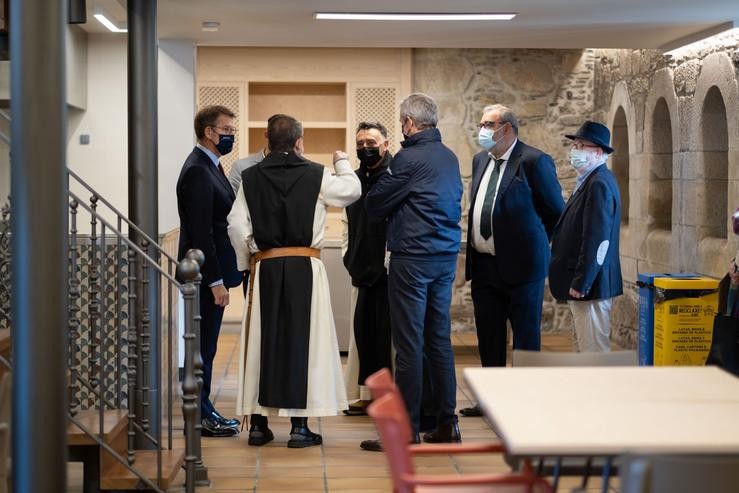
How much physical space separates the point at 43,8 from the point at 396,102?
292 inches

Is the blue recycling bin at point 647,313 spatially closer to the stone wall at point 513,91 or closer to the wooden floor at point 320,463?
the wooden floor at point 320,463

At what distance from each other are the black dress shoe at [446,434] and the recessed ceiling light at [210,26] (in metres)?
3.13

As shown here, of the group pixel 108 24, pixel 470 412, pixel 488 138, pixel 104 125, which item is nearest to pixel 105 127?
pixel 104 125

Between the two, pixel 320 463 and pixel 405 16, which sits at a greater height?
pixel 405 16

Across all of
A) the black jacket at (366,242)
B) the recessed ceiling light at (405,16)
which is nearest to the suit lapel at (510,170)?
the black jacket at (366,242)

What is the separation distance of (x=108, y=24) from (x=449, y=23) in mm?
2324

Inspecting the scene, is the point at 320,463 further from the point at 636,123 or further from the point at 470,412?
the point at 636,123

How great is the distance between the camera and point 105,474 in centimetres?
485

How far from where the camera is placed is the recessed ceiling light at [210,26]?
7.42m

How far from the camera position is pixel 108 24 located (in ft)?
25.7

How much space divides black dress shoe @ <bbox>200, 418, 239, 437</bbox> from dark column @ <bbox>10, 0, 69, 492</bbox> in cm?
259

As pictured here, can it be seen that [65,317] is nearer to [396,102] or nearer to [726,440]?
[726,440]

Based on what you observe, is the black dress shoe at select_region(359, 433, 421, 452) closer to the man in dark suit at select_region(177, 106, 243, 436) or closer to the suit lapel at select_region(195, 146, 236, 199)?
the man in dark suit at select_region(177, 106, 243, 436)

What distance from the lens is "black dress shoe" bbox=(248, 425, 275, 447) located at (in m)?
5.87
